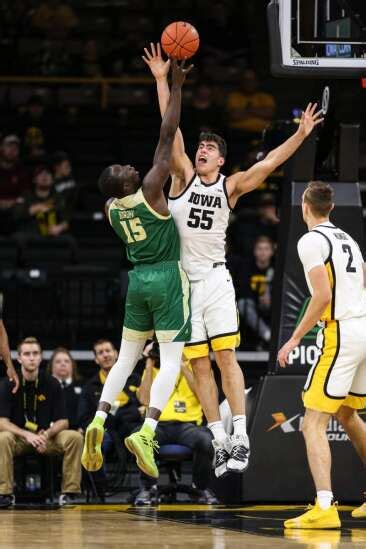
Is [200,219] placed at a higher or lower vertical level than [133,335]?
higher

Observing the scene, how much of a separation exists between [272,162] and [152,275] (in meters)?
1.22

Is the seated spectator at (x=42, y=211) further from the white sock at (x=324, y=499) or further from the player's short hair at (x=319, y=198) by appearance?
the white sock at (x=324, y=499)

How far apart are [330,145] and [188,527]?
13.6 ft

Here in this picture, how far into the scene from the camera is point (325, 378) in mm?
9258

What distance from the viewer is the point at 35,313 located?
50.3 feet

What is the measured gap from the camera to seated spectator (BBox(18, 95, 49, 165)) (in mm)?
19031

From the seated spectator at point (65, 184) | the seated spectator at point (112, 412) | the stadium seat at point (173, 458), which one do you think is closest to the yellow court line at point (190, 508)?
the stadium seat at point (173, 458)

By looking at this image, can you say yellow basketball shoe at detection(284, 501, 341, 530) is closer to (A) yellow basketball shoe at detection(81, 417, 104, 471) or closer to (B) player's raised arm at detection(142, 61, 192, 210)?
(A) yellow basketball shoe at detection(81, 417, 104, 471)

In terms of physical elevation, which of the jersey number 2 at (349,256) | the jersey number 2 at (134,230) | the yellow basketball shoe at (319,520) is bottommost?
the yellow basketball shoe at (319,520)

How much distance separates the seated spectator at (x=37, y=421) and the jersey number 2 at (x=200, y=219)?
2.96m

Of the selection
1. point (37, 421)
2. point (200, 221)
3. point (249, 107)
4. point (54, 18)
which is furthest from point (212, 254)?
point (54, 18)

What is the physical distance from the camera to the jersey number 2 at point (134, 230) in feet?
31.7

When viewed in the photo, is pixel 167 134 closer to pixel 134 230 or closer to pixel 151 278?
A: pixel 134 230

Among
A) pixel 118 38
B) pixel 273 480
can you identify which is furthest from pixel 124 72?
pixel 273 480
